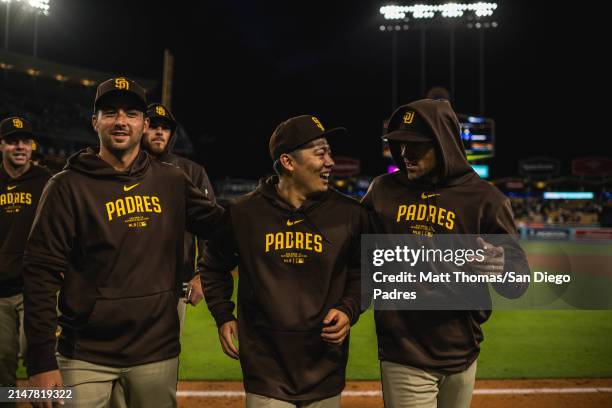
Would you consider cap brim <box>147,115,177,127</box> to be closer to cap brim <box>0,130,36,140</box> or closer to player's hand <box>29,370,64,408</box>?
cap brim <box>0,130,36,140</box>

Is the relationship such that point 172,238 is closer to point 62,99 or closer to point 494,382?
point 494,382

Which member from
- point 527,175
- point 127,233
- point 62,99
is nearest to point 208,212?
point 127,233

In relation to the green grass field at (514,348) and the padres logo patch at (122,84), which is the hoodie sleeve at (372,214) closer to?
the padres logo patch at (122,84)

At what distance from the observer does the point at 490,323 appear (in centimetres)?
855

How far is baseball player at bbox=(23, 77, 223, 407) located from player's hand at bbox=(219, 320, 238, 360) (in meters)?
0.26

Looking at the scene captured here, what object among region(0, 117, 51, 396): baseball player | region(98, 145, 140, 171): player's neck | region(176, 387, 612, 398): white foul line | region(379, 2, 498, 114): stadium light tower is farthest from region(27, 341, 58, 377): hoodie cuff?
region(379, 2, 498, 114): stadium light tower

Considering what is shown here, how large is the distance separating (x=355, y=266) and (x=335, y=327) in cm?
41

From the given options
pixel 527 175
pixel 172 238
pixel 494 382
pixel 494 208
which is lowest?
pixel 494 382

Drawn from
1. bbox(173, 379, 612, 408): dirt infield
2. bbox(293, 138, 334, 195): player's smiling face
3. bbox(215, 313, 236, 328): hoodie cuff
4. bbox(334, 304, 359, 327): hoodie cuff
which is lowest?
bbox(173, 379, 612, 408): dirt infield

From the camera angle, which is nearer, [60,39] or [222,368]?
[222,368]

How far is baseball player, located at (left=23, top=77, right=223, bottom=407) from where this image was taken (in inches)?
92.3

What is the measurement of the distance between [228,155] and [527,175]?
36.5m

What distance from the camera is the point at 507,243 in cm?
261

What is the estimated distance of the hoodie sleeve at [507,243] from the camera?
2596mm
